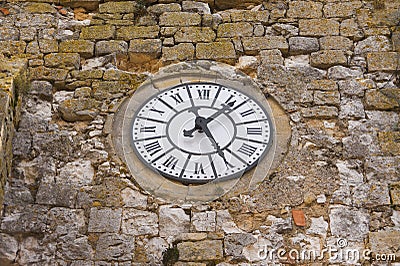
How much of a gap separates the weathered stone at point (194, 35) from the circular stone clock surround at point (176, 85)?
0.26 metres

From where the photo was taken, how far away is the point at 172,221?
5.52m

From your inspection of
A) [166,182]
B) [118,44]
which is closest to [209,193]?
[166,182]

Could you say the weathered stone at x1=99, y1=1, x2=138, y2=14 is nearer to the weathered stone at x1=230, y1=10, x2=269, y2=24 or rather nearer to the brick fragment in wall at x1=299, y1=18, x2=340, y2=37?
the weathered stone at x1=230, y1=10, x2=269, y2=24

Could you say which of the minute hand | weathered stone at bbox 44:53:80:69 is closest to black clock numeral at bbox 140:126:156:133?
A: the minute hand

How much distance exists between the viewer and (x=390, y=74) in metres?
6.40

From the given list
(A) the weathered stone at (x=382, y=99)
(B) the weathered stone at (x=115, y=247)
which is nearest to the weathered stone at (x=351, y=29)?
(A) the weathered stone at (x=382, y=99)

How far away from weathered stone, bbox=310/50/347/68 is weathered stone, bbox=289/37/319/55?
6cm

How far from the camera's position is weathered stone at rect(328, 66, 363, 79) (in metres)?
6.38

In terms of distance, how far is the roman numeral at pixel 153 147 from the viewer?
5875 mm

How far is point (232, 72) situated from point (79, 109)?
3.81 ft

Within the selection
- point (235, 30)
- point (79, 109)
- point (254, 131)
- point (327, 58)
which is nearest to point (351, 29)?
point (327, 58)

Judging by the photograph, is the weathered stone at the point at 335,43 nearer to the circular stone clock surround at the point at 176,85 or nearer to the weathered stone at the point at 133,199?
the circular stone clock surround at the point at 176,85

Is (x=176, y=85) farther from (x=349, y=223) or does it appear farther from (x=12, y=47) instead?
(x=349, y=223)

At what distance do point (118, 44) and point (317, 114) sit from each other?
163 centimetres
